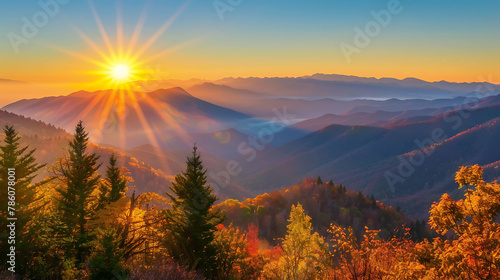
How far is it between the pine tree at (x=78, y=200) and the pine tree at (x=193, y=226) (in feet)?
23.1

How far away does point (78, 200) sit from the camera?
90.2 feet

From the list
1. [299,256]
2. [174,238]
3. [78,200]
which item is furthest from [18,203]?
[299,256]

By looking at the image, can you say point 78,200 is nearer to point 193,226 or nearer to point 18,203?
point 18,203

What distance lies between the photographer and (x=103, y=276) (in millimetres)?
19766

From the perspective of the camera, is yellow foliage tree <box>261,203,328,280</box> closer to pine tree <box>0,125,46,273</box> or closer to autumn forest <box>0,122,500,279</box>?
autumn forest <box>0,122,500,279</box>

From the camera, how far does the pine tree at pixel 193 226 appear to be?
99.0 feet

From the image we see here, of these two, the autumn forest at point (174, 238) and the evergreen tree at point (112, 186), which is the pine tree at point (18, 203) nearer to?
the autumn forest at point (174, 238)

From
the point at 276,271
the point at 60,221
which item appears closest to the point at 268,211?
the point at 276,271

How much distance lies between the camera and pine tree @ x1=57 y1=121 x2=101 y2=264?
26.0 m

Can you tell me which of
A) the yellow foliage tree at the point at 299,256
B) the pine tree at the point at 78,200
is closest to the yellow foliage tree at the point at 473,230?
the yellow foliage tree at the point at 299,256

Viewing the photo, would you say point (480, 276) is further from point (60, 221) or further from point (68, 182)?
point (68, 182)

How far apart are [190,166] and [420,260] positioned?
21.0 m

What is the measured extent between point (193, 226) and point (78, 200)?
9942 millimetres

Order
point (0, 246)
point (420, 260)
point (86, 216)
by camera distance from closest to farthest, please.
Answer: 1. point (420, 260)
2. point (0, 246)
3. point (86, 216)
